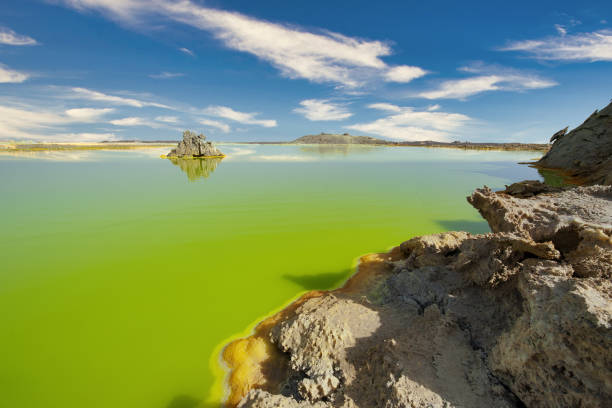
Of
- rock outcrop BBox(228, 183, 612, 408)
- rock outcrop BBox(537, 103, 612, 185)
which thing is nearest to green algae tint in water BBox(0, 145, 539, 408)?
rock outcrop BBox(228, 183, 612, 408)

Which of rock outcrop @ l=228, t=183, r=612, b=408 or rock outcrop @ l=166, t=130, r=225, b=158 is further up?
rock outcrop @ l=166, t=130, r=225, b=158

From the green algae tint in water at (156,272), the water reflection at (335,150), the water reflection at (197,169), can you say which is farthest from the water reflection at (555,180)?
the water reflection at (335,150)

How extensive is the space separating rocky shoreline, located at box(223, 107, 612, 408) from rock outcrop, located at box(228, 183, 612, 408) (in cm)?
1

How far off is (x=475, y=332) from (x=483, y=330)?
0.09 meters

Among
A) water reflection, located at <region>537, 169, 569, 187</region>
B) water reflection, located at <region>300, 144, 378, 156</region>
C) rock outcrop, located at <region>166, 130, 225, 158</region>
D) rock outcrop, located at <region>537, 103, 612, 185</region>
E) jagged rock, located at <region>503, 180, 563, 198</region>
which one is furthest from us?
water reflection, located at <region>300, 144, 378, 156</region>

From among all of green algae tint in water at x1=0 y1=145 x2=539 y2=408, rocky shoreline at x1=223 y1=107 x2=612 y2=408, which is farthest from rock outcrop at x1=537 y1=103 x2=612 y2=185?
rocky shoreline at x1=223 y1=107 x2=612 y2=408

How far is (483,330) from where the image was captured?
10.7 ft

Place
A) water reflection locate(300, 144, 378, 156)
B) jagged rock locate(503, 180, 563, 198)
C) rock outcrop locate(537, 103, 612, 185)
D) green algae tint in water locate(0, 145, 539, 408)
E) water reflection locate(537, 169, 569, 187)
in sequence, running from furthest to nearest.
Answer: water reflection locate(300, 144, 378, 156)
rock outcrop locate(537, 103, 612, 185)
water reflection locate(537, 169, 569, 187)
jagged rock locate(503, 180, 563, 198)
green algae tint in water locate(0, 145, 539, 408)

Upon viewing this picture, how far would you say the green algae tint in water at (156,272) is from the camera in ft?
12.0

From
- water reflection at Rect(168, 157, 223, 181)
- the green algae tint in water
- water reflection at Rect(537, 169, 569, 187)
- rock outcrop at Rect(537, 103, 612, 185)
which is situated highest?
rock outcrop at Rect(537, 103, 612, 185)

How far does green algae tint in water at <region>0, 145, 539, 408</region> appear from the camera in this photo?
365 cm

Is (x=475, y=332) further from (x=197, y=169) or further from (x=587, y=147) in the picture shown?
(x=197, y=169)

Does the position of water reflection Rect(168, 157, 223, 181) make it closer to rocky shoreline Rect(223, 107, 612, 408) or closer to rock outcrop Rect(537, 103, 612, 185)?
rocky shoreline Rect(223, 107, 612, 408)

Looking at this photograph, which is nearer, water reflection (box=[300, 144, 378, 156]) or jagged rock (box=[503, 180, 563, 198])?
jagged rock (box=[503, 180, 563, 198])
